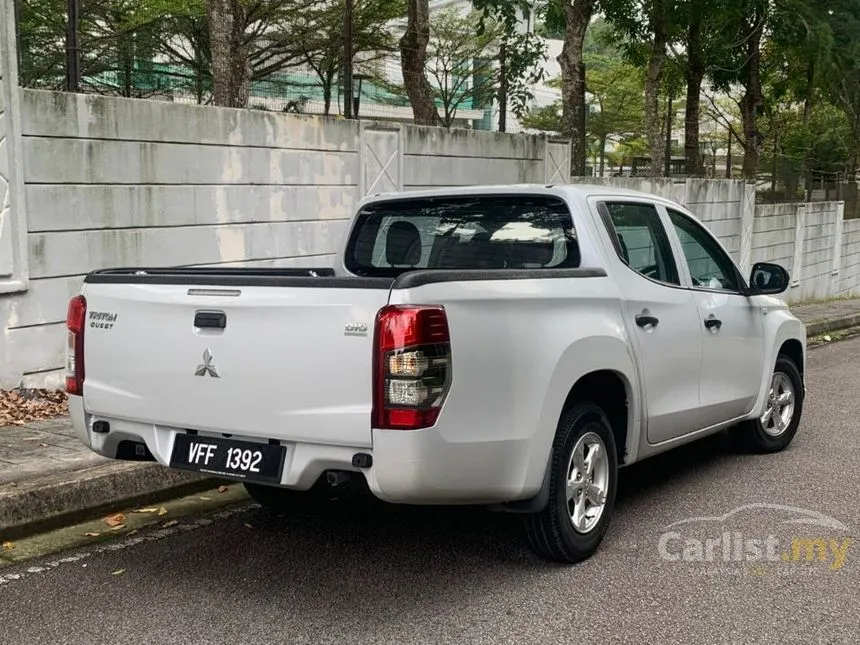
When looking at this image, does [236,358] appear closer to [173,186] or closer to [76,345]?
[76,345]

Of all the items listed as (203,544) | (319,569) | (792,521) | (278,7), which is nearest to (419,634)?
(319,569)

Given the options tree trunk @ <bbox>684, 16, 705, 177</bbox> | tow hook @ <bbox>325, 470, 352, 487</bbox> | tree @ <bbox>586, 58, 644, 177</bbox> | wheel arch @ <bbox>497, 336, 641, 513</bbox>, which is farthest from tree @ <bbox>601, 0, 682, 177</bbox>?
tree @ <bbox>586, 58, 644, 177</bbox>

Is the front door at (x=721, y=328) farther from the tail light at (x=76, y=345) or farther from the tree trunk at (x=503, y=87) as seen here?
the tree trunk at (x=503, y=87)

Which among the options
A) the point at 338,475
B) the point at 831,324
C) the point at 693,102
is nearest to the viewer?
the point at 338,475

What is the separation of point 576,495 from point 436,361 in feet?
4.12

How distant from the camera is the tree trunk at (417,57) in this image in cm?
1218

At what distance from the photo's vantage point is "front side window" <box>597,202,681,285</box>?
16.7 feet

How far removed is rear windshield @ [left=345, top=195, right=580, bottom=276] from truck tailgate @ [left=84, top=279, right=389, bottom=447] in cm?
149

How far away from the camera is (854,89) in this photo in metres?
25.2

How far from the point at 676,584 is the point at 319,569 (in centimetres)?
158

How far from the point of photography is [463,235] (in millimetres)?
5156

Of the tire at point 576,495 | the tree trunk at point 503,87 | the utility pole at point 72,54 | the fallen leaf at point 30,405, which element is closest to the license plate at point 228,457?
→ the tire at point 576,495

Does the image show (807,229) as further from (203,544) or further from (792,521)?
(203,544)

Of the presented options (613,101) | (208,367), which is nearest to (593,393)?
(208,367)
